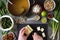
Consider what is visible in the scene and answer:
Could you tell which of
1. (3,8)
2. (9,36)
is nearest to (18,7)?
(3,8)

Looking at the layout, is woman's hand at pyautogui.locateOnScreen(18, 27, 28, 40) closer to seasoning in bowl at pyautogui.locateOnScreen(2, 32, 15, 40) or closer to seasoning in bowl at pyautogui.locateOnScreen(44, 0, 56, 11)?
seasoning in bowl at pyautogui.locateOnScreen(2, 32, 15, 40)

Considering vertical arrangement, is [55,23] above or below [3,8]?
below

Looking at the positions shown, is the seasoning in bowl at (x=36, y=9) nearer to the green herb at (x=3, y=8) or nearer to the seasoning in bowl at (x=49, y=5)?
the seasoning in bowl at (x=49, y=5)

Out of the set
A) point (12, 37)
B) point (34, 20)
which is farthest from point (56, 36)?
point (12, 37)

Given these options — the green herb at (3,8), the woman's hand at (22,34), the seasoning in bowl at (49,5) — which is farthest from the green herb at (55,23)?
the green herb at (3,8)

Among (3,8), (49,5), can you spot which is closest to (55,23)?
(49,5)

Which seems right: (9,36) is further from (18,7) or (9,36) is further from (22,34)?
(18,7)

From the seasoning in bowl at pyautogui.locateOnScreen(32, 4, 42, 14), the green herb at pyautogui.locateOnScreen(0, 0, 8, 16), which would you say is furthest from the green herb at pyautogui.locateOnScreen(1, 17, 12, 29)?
the seasoning in bowl at pyautogui.locateOnScreen(32, 4, 42, 14)

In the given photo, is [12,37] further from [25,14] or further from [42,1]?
[42,1]
